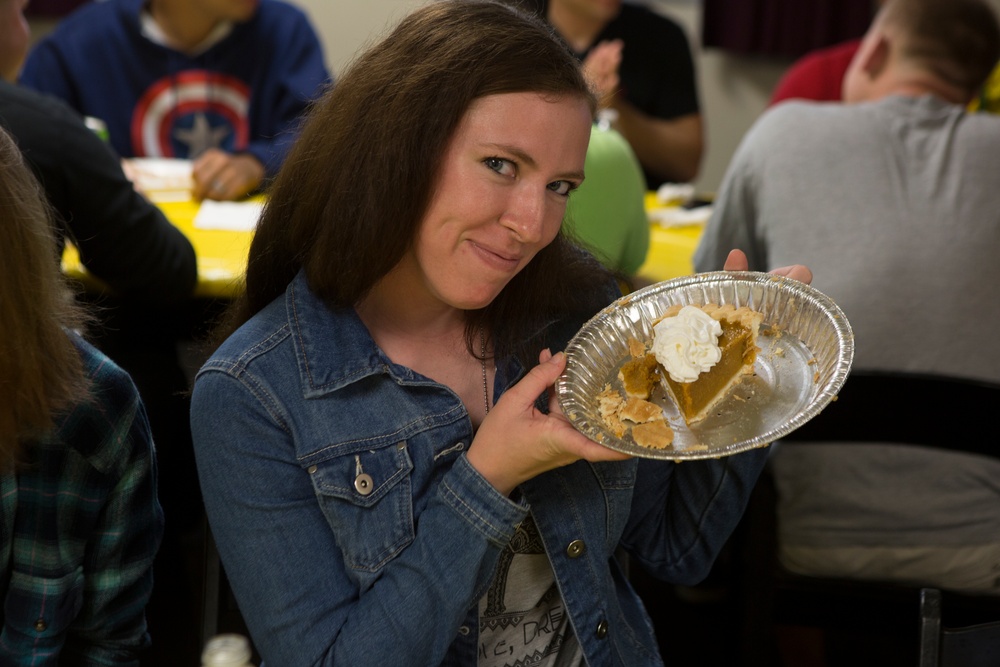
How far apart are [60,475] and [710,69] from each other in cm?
497

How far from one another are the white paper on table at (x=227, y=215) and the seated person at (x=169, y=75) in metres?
0.71

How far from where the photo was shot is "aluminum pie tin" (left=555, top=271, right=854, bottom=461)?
1296mm

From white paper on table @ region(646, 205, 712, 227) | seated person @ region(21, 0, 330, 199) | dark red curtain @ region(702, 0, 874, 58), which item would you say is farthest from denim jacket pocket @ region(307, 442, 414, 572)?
dark red curtain @ region(702, 0, 874, 58)

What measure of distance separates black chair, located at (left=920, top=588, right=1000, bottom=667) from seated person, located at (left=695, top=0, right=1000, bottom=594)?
0.71 m

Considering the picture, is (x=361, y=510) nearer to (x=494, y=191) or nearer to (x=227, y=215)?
(x=494, y=191)

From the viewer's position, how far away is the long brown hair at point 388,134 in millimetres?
1281

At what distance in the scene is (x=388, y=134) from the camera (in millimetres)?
1286

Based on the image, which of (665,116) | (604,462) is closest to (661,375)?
(604,462)

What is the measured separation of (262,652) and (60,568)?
33 centimetres

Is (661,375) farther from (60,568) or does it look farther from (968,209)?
(968,209)

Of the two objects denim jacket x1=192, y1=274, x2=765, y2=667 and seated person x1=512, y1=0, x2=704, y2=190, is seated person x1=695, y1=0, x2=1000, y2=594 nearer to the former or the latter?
denim jacket x1=192, y1=274, x2=765, y2=667

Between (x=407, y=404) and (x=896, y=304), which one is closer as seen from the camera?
(x=407, y=404)

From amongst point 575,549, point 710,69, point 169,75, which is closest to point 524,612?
point 575,549

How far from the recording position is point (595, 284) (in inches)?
62.9
